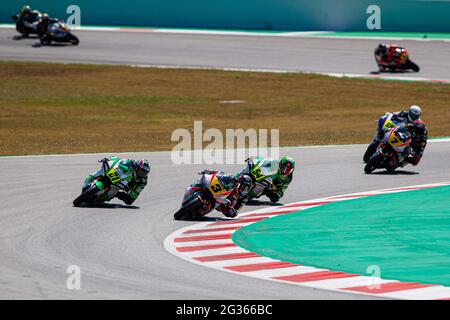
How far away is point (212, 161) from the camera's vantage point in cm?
2553

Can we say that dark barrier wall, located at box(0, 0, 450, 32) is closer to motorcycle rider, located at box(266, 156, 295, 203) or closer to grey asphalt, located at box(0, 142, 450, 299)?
grey asphalt, located at box(0, 142, 450, 299)

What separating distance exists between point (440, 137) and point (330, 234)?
50.4ft

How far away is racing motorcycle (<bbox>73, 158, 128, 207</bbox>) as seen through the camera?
739 inches

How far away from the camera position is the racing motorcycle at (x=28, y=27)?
5772 cm

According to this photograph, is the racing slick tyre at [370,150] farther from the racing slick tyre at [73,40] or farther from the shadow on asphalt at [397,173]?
the racing slick tyre at [73,40]

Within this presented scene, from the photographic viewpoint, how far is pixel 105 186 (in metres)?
18.8

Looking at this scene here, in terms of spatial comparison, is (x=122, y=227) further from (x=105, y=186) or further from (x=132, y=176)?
(x=132, y=176)

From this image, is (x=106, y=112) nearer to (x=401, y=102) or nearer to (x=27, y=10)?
(x=401, y=102)

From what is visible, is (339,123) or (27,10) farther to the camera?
(27,10)

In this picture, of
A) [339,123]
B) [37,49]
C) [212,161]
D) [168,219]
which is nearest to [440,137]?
[339,123]

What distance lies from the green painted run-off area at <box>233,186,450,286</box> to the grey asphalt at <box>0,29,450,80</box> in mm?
28686

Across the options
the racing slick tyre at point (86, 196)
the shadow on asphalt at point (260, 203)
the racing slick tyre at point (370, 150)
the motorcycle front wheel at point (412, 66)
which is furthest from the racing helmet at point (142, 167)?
the motorcycle front wheel at point (412, 66)

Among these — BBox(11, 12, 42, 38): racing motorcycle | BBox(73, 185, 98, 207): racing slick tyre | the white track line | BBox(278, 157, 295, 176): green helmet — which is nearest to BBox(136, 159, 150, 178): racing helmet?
BBox(73, 185, 98, 207): racing slick tyre

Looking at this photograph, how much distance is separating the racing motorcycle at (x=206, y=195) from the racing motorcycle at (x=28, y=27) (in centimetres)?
4158
